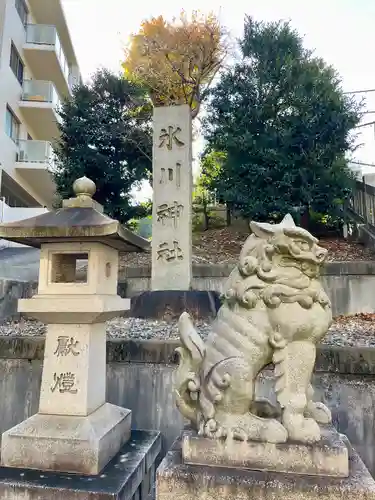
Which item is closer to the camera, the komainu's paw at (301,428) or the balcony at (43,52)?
the komainu's paw at (301,428)

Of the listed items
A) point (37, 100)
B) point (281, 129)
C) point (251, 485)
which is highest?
point (37, 100)

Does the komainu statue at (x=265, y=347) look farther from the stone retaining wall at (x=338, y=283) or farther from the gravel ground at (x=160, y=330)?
the stone retaining wall at (x=338, y=283)

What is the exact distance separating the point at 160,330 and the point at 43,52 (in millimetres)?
15272

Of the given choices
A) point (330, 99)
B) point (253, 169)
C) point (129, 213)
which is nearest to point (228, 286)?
point (253, 169)

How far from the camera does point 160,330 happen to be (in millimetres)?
5070

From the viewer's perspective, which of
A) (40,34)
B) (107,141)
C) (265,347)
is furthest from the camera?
(40,34)

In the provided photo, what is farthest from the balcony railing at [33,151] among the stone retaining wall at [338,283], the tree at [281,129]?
the stone retaining wall at [338,283]

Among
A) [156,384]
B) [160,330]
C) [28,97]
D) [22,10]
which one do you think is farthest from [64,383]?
[22,10]

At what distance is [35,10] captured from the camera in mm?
16281

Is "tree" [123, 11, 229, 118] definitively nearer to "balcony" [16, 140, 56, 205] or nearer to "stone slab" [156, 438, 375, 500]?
"balcony" [16, 140, 56, 205]

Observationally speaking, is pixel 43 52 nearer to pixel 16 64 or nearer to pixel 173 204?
pixel 16 64

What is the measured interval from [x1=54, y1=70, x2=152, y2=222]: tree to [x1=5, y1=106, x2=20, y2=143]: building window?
9.68 feet

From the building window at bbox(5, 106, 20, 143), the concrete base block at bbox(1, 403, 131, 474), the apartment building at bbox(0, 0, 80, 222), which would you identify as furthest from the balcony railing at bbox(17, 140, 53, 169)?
the concrete base block at bbox(1, 403, 131, 474)

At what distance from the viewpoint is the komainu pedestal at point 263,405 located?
1887 millimetres
